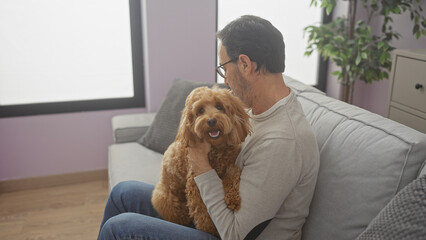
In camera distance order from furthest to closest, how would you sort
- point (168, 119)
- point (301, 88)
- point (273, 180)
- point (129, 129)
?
point (129, 129) → point (168, 119) → point (301, 88) → point (273, 180)

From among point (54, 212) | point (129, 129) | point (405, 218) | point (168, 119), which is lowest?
point (54, 212)

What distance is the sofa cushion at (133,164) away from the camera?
2012 mm

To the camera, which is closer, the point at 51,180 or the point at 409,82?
the point at 409,82

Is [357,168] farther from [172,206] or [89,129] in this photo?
[89,129]

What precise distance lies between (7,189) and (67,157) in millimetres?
486

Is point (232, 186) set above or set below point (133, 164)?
above

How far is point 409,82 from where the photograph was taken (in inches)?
79.4

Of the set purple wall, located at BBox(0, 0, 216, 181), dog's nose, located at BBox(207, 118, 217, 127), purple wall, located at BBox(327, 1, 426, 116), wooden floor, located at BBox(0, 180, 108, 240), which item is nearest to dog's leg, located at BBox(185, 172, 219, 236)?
dog's nose, located at BBox(207, 118, 217, 127)

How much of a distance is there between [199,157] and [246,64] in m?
0.34

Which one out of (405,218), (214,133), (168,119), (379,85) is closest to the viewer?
(405,218)

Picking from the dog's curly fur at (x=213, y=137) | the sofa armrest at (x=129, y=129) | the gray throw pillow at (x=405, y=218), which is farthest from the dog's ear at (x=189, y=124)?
the sofa armrest at (x=129, y=129)

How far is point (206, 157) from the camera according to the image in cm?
121

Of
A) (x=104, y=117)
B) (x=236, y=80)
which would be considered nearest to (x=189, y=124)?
(x=236, y=80)

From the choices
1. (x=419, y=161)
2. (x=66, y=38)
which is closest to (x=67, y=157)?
(x=66, y=38)
